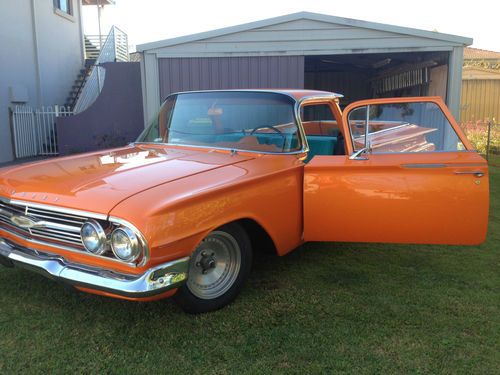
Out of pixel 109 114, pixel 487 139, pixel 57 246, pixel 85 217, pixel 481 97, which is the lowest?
pixel 487 139

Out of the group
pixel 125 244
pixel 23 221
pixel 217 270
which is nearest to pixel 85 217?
pixel 125 244

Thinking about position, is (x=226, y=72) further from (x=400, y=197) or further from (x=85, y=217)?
(x=85, y=217)

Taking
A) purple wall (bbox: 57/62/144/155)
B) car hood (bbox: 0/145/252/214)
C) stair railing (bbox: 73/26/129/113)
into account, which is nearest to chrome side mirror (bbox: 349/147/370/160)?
car hood (bbox: 0/145/252/214)

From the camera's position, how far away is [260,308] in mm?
3369

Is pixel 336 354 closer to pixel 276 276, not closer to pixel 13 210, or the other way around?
pixel 276 276

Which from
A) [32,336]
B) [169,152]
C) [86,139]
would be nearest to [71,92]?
[86,139]

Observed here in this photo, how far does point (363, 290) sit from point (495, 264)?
1.55m

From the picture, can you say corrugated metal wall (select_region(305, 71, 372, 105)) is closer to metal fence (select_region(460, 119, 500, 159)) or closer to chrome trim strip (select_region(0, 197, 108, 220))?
metal fence (select_region(460, 119, 500, 159))

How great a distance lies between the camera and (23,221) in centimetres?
303

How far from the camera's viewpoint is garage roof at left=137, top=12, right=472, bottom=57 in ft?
30.8

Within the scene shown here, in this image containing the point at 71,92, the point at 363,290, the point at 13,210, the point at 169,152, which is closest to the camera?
the point at 13,210

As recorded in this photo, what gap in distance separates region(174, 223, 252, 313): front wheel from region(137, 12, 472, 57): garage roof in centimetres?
724

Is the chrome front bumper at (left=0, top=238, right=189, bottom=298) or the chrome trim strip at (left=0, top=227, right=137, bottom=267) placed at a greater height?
the chrome trim strip at (left=0, top=227, right=137, bottom=267)

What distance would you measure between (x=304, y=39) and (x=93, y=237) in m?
8.04
